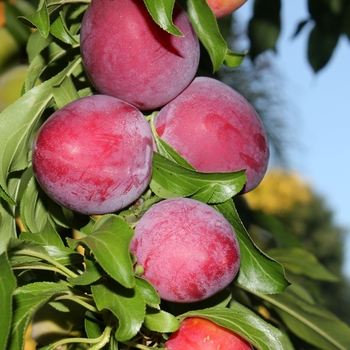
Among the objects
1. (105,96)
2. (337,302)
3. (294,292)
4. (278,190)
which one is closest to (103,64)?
(105,96)

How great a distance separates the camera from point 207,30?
0.60 meters

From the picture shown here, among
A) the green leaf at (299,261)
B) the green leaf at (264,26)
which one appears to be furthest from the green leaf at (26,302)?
→ the green leaf at (264,26)

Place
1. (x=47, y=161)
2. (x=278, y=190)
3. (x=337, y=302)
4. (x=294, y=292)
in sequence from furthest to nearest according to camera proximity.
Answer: (x=337, y=302), (x=278, y=190), (x=294, y=292), (x=47, y=161)

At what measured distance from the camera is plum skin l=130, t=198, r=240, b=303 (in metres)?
0.49

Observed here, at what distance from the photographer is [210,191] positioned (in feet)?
1.81

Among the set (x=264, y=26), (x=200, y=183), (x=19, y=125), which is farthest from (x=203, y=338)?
(x=264, y=26)

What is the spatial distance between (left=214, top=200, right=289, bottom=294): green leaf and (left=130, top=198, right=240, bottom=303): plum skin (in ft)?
0.16

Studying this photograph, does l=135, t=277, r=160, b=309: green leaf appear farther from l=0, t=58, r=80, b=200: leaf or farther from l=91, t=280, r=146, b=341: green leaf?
l=0, t=58, r=80, b=200: leaf

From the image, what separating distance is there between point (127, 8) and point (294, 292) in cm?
69

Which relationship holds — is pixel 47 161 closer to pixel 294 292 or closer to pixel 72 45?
pixel 72 45

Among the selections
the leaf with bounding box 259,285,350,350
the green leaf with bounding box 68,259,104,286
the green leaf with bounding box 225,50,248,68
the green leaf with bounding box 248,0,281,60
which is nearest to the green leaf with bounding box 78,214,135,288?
the green leaf with bounding box 68,259,104,286

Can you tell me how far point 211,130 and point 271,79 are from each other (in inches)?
115

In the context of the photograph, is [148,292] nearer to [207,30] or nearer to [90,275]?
[90,275]

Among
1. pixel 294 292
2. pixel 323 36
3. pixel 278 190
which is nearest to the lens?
pixel 294 292
